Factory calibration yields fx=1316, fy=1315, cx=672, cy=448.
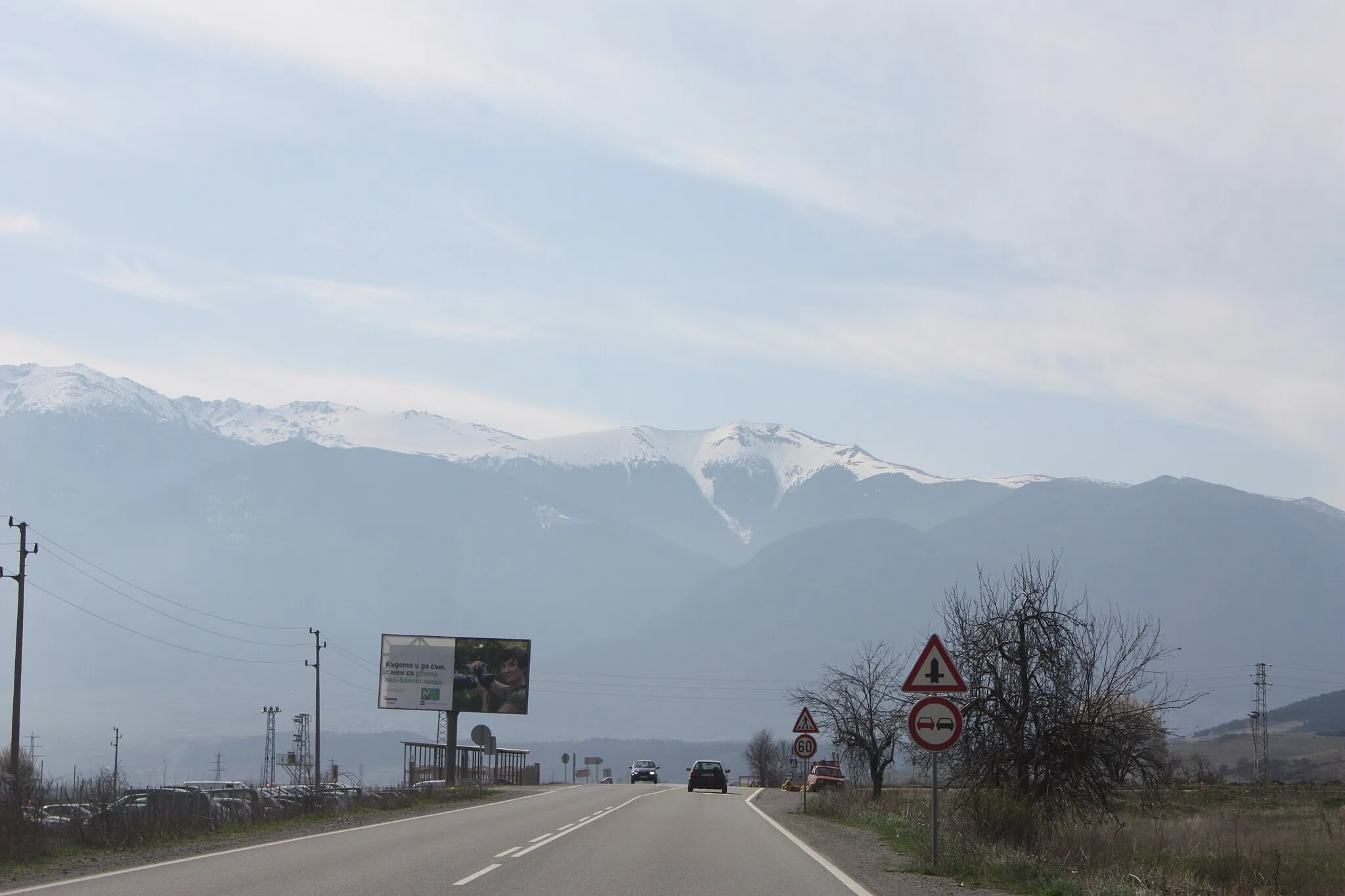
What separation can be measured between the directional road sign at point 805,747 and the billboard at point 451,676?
88.3 feet

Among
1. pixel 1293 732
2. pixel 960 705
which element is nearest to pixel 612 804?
pixel 960 705

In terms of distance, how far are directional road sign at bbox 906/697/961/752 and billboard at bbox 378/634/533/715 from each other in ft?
150

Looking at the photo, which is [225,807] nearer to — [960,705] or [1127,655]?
[960,705]

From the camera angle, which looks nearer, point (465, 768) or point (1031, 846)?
point (1031, 846)

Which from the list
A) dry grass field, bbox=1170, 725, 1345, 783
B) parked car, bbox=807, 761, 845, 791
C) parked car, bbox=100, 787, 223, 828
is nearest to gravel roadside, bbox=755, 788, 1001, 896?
parked car, bbox=100, 787, 223, 828

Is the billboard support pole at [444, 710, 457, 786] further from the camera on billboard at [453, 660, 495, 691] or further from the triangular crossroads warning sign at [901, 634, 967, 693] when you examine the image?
the triangular crossroads warning sign at [901, 634, 967, 693]

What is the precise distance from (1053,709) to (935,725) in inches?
271

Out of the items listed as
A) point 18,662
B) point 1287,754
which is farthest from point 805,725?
point 1287,754

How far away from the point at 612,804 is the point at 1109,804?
51.8 feet

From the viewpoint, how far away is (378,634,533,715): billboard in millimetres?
61094

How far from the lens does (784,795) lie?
5200cm

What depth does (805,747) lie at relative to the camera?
35.8 m

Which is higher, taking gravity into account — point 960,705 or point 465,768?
point 960,705

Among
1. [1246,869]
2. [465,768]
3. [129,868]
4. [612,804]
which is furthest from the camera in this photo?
[465,768]
